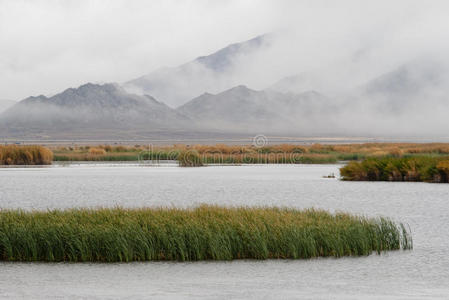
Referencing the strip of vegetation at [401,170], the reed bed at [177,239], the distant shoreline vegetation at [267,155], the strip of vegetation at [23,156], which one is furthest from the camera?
the distant shoreline vegetation at [267,155]

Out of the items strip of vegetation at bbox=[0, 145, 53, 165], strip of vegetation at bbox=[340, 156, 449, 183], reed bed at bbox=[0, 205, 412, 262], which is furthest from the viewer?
strip of vegetation at bbox=[0, 145, 53, 165]

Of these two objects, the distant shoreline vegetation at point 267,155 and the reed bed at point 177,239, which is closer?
the reed bed at point 177,239

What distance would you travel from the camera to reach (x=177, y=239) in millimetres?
18328

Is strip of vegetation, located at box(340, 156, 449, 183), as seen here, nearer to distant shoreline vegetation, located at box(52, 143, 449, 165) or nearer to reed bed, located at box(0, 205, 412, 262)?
reed bed, located at box(0, 205, 412, 262)

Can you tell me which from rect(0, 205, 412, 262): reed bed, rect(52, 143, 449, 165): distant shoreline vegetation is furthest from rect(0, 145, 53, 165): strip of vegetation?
rect(0, 205, 412, 262): reed bed

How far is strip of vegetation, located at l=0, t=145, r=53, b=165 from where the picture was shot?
67.1 m

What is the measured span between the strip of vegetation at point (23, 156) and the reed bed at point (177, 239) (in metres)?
48.7

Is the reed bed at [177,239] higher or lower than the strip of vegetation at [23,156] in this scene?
lower

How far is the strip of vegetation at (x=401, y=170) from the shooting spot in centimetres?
4188

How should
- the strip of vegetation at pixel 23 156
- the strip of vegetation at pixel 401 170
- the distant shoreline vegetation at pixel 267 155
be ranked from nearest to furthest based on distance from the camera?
the strip of vegetation at pixel 401 170 → the strip of vegetation at pixel 23 156 → the distant shoreline vegetation at pixel 267 155

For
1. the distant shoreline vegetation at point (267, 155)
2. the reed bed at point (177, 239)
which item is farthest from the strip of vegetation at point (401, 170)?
the distant shoreline vegetation at point (267, 155)

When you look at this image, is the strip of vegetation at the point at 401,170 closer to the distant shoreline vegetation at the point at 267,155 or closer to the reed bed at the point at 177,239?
the reed bed at the point at 177,239

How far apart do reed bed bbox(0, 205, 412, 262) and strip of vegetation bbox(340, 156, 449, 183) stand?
75.8 feet

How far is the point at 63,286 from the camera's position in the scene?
15.7m
